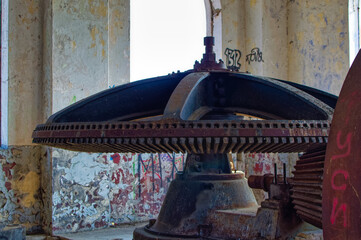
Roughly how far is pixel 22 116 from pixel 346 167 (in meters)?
5.32

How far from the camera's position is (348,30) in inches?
295

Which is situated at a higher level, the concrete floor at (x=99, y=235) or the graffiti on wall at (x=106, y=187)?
the graffiti on wall at (x=106, y=187)

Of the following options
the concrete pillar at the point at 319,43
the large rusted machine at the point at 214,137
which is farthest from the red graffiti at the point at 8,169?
the concrete pillar at the point at 319,43

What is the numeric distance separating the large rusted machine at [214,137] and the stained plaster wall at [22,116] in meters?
3.13

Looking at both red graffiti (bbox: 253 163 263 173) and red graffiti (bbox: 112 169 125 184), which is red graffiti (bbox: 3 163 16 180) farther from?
red graffiti (bbox: 253 163 263 173)

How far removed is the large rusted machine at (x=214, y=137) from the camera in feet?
6.52

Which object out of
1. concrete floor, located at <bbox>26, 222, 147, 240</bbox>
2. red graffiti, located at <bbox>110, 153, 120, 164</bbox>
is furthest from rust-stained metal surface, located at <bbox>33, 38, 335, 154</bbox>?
red graffiti, located at <bbox>110, 153, 120, 164</bbox>

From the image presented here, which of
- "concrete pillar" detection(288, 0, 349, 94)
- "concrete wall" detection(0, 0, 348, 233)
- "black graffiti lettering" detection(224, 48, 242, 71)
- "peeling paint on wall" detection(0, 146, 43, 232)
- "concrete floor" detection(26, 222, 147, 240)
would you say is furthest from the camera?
"black graffiti lettering" detection(224, 48, 242, 71)

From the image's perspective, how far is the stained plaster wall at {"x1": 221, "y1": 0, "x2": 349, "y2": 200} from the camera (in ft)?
24.8

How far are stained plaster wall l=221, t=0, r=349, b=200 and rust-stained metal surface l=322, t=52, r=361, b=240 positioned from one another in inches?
271

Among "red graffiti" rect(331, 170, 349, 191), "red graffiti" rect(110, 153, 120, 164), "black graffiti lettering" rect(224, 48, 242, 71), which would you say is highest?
"black graffiti lettering" rect(224, 48, 242, 71)

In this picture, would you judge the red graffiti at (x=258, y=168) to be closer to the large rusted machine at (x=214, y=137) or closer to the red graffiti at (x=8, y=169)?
the red graffiti at (x=8, y=169)

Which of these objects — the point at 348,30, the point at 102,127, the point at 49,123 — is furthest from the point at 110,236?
the point at 348,30

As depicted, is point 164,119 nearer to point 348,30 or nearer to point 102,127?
point 102,127
